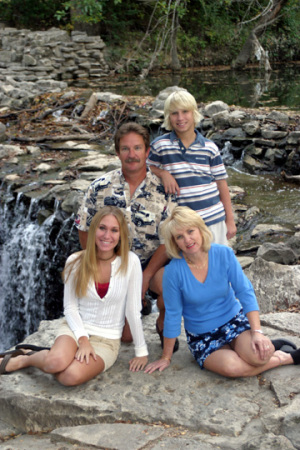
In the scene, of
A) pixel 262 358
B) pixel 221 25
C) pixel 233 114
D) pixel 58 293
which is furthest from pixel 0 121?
pixel 221 25

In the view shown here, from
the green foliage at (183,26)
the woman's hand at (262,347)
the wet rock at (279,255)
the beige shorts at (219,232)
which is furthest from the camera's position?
the green foliage at (183,26)

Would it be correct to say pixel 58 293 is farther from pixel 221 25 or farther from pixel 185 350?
pixel 221 25

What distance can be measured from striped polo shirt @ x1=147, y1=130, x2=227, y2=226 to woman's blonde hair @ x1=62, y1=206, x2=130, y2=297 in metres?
0.53

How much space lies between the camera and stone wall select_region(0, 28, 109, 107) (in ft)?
47.5

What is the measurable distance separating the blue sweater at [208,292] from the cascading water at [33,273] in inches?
128

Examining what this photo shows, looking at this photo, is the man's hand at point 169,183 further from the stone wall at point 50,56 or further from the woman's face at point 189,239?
the stone wall at point 50,56

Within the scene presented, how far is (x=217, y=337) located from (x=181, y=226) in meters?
0.65

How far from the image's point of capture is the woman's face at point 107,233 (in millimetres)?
2807

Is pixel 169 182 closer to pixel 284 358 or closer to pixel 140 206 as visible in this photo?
pixel 140 206

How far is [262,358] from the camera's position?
2.56 metres

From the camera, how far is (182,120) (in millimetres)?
3102

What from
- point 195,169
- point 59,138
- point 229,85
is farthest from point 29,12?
point 195,169

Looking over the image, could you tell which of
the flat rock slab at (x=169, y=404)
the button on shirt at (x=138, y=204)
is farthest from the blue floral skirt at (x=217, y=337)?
the button on shirt at (x=138, y=204)

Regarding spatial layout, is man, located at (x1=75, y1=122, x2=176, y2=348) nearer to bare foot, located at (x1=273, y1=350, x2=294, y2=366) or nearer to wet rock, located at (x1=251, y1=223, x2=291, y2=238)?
bare foot, located at (x1=273, y1=350, x2=294, y2=366)
